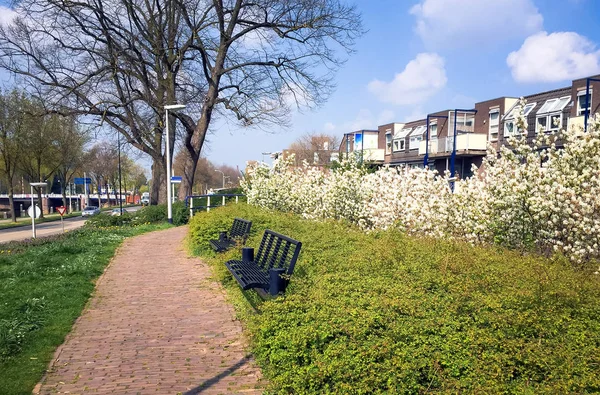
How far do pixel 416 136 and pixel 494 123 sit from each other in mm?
9421

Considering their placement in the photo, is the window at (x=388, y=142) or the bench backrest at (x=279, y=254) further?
the window at (x=388, y=142)

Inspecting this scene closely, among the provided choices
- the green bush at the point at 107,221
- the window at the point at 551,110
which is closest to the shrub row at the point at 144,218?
the green bush at the point at 107,221

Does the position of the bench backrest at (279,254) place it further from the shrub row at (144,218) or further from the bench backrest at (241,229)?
the shrub row at (144,218)

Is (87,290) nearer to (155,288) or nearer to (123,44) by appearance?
(155,288)

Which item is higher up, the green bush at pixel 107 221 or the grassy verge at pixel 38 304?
the grassy verge at pixel 38 304

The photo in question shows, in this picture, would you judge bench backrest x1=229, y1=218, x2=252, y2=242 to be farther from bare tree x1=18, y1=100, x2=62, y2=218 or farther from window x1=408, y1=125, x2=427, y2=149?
window x1=408, y1=125, x2=427, y2=149

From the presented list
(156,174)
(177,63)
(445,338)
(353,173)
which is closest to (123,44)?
(177,63)

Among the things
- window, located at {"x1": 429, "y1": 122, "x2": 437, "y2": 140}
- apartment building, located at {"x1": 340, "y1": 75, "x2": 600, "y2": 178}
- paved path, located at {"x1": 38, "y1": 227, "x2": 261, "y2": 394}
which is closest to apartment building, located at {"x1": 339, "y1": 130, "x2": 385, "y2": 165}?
apartment building, located at {"x1": 340, "y1": 75, "x2": 600, "y2": 178}

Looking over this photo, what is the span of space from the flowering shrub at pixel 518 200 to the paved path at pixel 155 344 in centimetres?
376

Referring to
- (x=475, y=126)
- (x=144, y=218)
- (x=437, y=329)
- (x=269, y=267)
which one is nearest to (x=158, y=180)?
(x=144, y=218)

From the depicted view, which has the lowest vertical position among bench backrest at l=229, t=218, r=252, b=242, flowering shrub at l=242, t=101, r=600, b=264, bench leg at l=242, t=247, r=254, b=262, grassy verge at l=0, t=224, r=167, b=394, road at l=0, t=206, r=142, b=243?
road at l=0, t=206, r=142, b=243

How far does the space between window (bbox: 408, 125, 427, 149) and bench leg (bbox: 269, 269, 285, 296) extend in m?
37.3

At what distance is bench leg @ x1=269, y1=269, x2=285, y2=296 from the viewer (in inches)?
196

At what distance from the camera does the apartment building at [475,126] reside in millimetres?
25938
